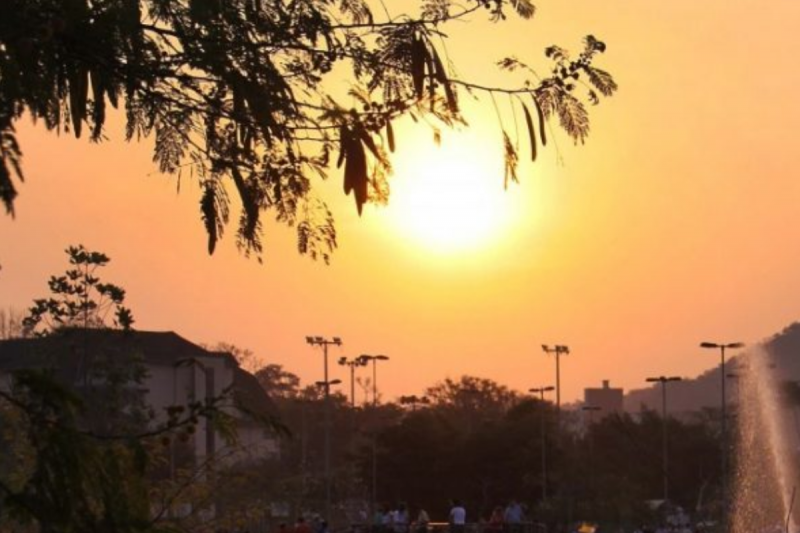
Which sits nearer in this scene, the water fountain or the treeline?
the water fountain

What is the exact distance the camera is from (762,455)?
6831 cm

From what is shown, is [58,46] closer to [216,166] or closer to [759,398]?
[216,166]

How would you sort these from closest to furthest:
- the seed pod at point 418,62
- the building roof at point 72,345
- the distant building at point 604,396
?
the seed pod at point 418,62
the building roof at point 72,345
the distant building at point 604,396

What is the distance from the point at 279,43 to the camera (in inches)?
329

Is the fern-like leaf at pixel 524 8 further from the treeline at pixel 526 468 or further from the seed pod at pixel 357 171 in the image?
the treeline at pixel 526 468

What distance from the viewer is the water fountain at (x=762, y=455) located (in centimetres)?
5822

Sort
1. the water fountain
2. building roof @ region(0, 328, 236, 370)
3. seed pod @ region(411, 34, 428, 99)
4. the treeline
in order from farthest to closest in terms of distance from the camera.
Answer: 1. the treeline
2. the water fountain
3. building roof @ region(0, 328, 236, 370)
4. seed pod @ region(411, 34, 428, 99)

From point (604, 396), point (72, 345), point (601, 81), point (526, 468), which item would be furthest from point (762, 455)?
point (604, 396)

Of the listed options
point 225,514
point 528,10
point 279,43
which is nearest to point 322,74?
point 279,43

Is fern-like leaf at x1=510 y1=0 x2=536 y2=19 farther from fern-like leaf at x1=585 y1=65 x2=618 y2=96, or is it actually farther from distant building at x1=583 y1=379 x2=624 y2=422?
distant building at x1=583 y1=379 x2=624 y2=422

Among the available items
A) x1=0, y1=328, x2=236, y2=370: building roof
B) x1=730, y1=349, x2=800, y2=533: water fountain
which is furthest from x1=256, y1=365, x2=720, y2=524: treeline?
x1=0, y1=328, x2=236, y2=370: building roof

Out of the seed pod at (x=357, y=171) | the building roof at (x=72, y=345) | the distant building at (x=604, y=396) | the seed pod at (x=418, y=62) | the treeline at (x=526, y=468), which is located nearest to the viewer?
the seed pod at (x=357, y=171)

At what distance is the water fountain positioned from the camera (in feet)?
191

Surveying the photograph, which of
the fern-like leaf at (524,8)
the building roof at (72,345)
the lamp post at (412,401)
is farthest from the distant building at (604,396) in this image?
the fern-like leaf at (524,8)
